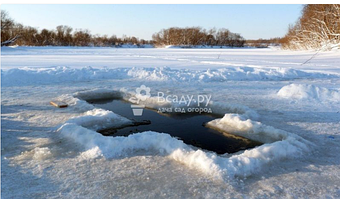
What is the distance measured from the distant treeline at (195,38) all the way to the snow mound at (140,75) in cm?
5662

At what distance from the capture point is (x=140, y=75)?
11078mm

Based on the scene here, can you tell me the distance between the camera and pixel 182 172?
10.2ft

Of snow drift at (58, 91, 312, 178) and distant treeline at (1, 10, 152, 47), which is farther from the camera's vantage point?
distant treeline at (1, 10, 152, 47)

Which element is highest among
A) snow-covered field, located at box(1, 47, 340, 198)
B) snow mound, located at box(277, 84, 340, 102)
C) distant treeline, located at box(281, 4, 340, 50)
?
distant treeline, located at box(281, 4, 340, 50)

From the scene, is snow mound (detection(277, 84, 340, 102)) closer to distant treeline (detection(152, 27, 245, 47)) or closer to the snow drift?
the snow drift

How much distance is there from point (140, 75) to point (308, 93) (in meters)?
6.60

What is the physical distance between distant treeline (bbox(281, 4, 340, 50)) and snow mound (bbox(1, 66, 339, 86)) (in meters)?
17.0

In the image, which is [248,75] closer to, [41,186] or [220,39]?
[41,186]

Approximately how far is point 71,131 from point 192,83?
6053mm

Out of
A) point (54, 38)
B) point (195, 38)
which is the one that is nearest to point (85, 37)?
point (54, 38)

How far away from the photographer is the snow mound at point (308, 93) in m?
6.81

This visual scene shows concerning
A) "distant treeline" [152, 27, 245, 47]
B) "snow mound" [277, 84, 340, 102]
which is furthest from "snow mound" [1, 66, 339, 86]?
"distant treeline" [152, 27, 245, 47]

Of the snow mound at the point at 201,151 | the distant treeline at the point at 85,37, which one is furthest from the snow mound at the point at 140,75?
the distant treeline at the point at 85,37

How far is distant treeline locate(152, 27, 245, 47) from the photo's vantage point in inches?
2803
